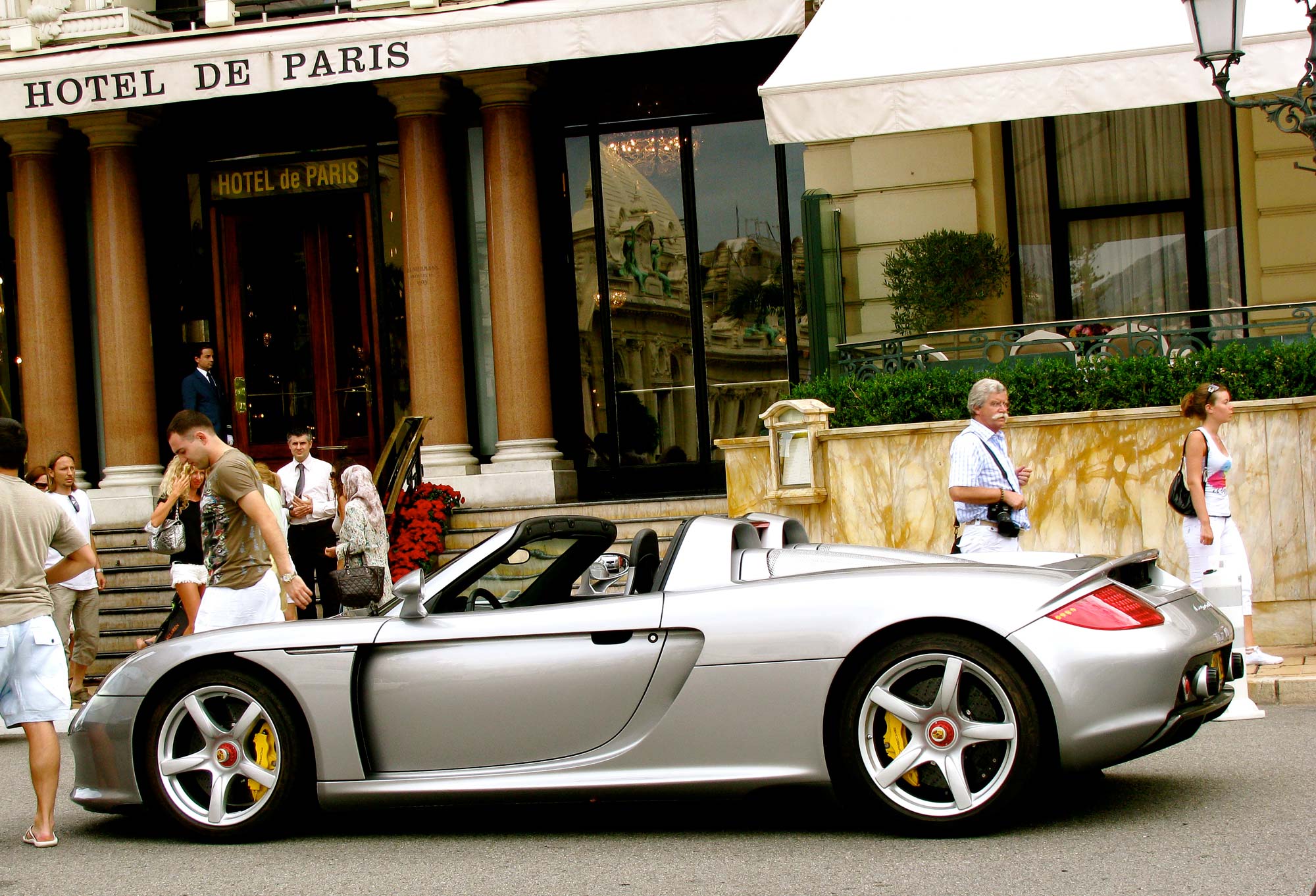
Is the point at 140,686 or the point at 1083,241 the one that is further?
the point at 1083,241

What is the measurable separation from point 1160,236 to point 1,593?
1102 centimetres

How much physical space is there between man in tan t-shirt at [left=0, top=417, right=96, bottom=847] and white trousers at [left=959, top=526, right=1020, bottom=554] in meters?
4.32

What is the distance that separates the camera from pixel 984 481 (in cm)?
730

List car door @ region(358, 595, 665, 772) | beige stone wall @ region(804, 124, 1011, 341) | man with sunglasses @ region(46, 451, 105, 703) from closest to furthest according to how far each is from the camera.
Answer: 1. car door @ region(358, 595, 665, 772)
2. man with sunglasses @ region(46, 451, 105, 703)
3. beige stone wall @ region(804, 124, 1011, 341)

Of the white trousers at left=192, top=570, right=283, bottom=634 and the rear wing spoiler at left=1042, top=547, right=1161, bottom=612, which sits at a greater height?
the rear wing spoiler at left=1042, top=547, right=1161, bottom=612

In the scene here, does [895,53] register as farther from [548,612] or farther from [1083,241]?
[548,612]

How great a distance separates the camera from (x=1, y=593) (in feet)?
18.5

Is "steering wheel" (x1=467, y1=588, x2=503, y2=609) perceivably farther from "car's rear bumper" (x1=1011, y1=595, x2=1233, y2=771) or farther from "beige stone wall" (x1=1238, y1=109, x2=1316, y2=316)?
"beige stone wall" (x1=1238, y1=109, x2=1316, y2=316)

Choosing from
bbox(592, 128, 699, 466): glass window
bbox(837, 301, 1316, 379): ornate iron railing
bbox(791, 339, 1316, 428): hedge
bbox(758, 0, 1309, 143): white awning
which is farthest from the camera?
bbox(592, 128, 699, 466): glass window

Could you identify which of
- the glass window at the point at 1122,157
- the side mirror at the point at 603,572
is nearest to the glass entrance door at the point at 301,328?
the glass window at the point at 1122,157

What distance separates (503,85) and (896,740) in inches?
404

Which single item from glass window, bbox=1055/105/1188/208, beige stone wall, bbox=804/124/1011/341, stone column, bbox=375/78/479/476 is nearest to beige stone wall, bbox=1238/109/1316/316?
glass window, bbox=1055/105/1188/208

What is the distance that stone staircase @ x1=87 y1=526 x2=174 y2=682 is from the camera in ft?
39.3

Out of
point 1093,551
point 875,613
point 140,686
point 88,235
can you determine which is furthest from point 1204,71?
point 88,235
